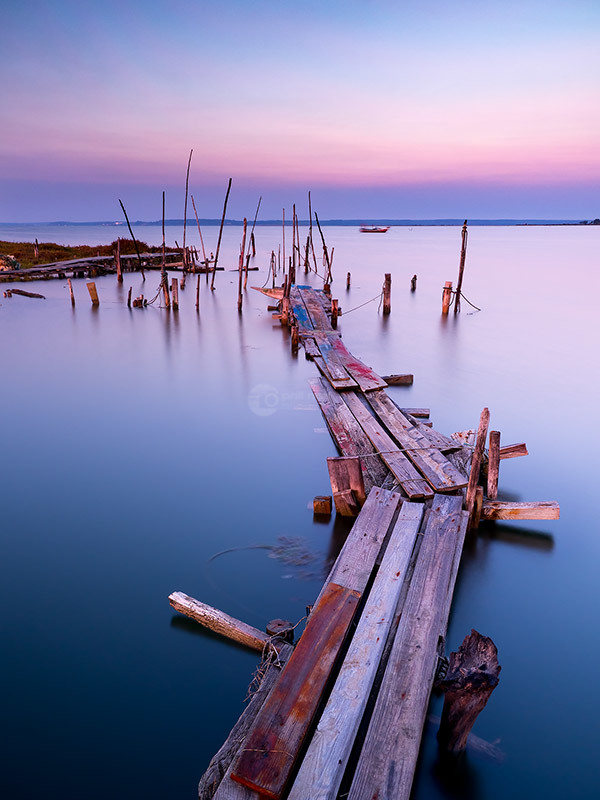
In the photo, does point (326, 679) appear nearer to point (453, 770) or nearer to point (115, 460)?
point (453, 770)

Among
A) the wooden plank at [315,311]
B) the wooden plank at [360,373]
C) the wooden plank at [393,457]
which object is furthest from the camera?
the wooden plank at [315,311]

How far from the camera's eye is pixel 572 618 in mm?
5023

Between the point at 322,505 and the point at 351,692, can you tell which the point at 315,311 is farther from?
the point at 351,692

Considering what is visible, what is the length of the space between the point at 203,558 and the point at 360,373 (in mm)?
6351

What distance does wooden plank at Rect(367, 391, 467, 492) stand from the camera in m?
6.21

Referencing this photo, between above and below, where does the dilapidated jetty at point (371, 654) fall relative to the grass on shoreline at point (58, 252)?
below

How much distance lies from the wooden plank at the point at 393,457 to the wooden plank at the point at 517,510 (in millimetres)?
687

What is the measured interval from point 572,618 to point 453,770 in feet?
7.61

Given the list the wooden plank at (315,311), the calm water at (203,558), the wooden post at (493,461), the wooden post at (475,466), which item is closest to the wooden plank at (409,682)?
the calm water at (203,558)

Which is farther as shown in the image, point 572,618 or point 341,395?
point 341,395

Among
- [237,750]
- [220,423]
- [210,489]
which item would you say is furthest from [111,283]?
[237,750]

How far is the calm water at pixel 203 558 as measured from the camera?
3.66 meters

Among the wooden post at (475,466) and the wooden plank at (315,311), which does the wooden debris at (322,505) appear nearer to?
the wooden post at (475,466)

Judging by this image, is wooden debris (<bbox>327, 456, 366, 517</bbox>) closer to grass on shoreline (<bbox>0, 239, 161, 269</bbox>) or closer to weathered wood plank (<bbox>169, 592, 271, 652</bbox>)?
weathered wood plank (<bbox>169, 592, 271, 652</bbox>)
